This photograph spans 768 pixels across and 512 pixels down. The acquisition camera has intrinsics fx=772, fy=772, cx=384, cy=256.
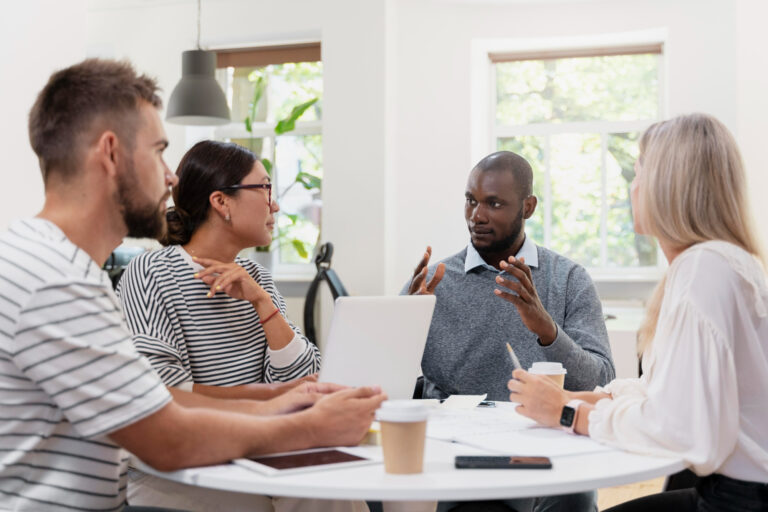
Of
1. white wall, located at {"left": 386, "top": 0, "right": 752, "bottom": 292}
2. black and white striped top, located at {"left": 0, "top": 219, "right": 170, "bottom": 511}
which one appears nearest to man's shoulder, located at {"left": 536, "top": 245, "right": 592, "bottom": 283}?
black and white striped top, located at {"left": 0, "top": 219, "right": 170, "bottom": 511}

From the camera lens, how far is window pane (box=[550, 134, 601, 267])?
5977 mm

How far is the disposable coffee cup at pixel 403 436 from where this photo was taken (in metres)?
1.21

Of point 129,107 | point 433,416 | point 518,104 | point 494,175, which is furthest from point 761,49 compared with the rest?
point 129,107

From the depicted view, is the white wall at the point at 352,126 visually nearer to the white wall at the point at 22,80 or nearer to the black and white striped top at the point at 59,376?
the white wall at the point at 22,80

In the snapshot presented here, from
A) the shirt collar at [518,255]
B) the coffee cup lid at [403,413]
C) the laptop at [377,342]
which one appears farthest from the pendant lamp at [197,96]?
the coffee cup lid at [403,413]

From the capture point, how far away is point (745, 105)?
4.96m

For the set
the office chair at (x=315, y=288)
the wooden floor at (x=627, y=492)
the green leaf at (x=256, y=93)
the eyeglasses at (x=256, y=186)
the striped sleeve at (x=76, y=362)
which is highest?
the green leaf at (x=256, y=93)

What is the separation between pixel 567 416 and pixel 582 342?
0.83 m

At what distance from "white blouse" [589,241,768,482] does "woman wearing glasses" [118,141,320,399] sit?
0.86 m

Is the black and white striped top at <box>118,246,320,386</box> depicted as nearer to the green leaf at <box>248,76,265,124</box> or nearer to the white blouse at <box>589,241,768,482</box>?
the white blouse at <box>589,241,768,482</box>

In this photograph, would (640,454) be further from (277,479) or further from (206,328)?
(206,328)

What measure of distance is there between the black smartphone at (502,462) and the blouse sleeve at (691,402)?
0.75 feet

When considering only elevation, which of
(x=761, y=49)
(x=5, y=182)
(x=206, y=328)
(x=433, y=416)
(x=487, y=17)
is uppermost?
(x=487, y=17)

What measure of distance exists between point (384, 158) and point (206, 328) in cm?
346
